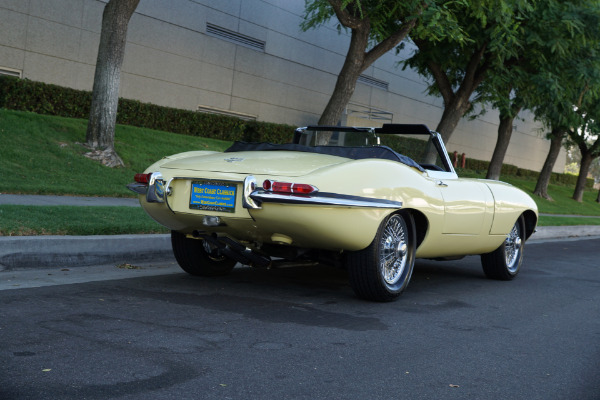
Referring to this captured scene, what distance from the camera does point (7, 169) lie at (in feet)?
37.3

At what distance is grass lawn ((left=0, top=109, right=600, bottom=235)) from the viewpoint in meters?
7.23

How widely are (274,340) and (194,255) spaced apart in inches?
86.2

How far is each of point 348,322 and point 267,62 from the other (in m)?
21.4

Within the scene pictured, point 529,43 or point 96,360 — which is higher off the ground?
point 529,43

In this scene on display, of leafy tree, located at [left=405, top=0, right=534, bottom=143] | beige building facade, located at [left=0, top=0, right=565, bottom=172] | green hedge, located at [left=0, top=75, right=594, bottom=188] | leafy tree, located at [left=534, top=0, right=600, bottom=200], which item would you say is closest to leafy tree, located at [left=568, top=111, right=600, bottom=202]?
beige building facade, located at [left=0, top=0, right=565, bottom=172]

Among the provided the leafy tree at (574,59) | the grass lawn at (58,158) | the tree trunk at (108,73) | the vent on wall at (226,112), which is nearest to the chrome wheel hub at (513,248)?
the grass lawn at (58,158)

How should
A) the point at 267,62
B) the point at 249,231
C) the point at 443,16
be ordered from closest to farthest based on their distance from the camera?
the point at 249,231
the point at 443,16
the point at 267,62

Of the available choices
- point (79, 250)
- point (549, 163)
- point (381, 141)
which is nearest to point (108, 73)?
point (79, 250)

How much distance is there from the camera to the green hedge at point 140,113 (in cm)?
1569

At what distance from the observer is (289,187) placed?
16.4ft

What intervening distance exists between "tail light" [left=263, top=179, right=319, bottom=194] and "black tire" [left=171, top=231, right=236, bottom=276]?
1547 mm

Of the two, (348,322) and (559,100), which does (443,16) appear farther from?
(348,322)

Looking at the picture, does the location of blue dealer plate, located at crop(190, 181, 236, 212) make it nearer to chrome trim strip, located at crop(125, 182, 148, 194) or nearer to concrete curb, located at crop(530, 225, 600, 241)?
chrome trim strip, located at crop(125, 182, 148, 194)

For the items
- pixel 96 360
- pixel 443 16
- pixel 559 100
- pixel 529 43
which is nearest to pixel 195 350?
pixel 96 360
